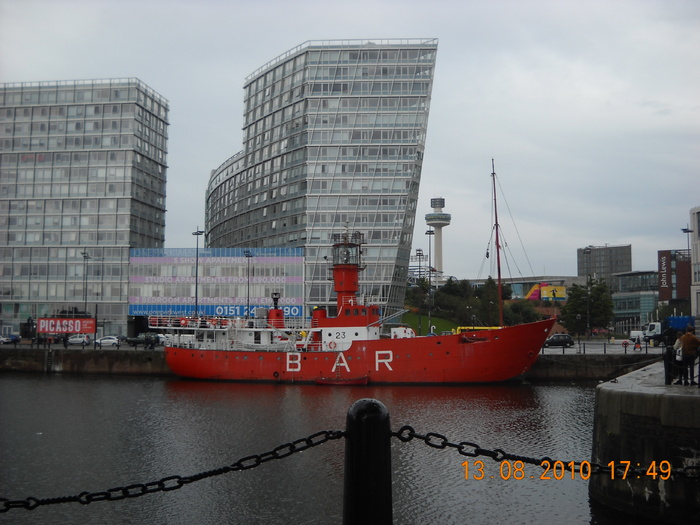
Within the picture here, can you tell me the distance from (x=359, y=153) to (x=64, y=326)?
3940 centimetres

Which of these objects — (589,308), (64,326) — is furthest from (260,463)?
(589,308)

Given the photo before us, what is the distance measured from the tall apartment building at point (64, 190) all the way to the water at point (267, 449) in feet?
Result: 153

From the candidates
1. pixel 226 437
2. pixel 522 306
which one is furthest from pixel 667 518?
pixel 522 306

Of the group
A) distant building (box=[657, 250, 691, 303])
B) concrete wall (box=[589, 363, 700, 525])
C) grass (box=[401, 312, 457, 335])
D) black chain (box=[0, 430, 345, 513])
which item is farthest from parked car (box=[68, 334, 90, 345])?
distant building (box=[657, 250, 691, 303])

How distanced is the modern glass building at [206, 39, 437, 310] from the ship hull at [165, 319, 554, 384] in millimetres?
34728

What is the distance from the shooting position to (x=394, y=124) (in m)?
84.4

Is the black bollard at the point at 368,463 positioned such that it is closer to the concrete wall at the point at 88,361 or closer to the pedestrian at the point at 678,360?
the pedestrian at the point at 678,360

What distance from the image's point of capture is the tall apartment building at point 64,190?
8975 cm

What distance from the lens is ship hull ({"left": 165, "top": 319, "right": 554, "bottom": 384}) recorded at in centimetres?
4553

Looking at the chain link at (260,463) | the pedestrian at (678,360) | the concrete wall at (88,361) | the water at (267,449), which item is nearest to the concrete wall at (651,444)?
the pedestrian at (678,360)

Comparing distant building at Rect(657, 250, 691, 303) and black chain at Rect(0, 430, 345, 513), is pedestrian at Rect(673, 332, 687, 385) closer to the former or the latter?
black chain at Rect(0, 430, 345, 513)

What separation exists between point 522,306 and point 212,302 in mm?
53508

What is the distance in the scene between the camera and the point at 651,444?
13.9m

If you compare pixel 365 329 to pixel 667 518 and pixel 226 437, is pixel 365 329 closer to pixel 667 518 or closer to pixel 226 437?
pixel 226 437
